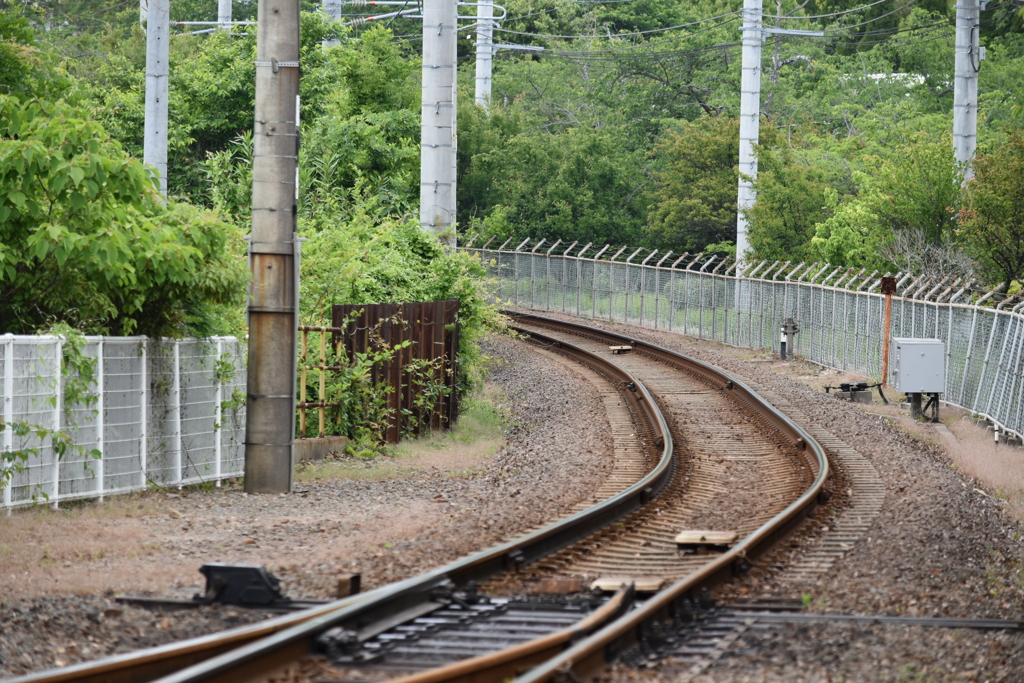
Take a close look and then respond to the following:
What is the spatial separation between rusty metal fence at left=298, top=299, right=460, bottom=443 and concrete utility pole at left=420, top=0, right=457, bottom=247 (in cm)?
272

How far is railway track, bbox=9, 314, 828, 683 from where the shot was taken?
6.54 meters

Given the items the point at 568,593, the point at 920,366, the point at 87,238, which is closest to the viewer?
the point at 568,593

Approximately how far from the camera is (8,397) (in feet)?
37.6

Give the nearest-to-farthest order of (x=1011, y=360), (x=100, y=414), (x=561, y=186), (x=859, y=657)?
(x=859, y=657) → (x=100, y=414) → (x=1011, y=360) → (x=561, y=186)

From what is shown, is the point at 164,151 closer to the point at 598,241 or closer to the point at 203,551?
the point at 203,551

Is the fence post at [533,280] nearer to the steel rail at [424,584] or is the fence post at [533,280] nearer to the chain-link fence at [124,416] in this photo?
the steel rail at [424,584]

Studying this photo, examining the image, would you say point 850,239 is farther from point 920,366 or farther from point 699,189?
point 920,366

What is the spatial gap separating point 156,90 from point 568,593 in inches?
498

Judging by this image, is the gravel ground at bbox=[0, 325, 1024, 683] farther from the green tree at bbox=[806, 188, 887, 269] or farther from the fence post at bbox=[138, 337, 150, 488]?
the green tree at bbox=[806, 188, 887, 269]

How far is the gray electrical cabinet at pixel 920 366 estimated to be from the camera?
71.2 feet

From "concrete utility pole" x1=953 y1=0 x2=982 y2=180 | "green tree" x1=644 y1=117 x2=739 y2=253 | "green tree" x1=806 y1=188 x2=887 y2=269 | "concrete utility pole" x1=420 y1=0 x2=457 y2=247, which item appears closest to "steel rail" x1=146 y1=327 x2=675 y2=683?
"concrete utility pole" x1=420 y1=0 x2=457 y2=247

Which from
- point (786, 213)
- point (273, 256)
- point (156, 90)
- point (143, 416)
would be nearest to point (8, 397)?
point (143, 416)

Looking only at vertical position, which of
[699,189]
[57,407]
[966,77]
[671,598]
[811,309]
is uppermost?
[966,77]

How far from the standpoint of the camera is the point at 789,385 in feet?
→ 82.9
